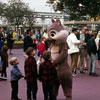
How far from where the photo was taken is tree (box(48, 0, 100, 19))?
1279 inches

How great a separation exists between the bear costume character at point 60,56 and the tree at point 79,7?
25.5m

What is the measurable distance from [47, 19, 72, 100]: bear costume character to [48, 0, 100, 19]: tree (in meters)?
25.5

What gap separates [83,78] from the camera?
10492mm

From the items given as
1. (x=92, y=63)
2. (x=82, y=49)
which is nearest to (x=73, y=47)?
(x=92, y=63)

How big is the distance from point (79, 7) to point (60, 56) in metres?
27.3

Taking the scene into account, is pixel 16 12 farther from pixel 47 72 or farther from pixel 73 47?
pixel 47 72

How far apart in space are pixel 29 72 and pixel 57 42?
0.98 meters

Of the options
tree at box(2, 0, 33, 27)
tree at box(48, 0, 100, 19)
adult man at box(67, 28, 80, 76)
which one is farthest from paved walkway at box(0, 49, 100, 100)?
tree at box(2, 0, 33, 27)

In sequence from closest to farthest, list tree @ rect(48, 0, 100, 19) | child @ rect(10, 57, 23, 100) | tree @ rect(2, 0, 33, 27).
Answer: child @ rect(10, 57, 23, 100)
tree @ rect(48, 0, 100, 19)
tree @ rect(2, 0, 33, 27)

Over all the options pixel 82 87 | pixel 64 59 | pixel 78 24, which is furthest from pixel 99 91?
pixel 78 24

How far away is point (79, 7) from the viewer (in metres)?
33.7

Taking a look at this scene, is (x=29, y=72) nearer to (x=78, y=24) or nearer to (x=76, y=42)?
(x=76, y=42)

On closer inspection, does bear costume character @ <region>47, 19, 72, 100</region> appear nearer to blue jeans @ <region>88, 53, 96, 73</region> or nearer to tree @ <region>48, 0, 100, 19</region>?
blue jeans @ <region>88, 53, 96, 73</region>

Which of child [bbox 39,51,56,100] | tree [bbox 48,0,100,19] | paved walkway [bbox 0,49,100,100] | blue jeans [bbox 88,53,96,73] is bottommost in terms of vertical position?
paved walkway [bbox 0,49,100,100]
